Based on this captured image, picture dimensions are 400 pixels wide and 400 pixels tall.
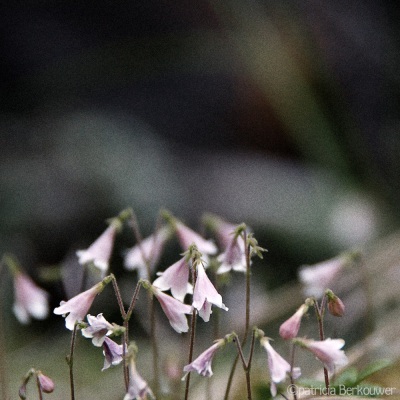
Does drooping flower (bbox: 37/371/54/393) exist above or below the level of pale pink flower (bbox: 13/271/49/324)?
below

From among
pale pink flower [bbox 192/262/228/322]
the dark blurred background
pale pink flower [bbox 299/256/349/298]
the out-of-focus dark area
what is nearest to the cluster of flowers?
pale pink flower [bbox 192/262/228/322]

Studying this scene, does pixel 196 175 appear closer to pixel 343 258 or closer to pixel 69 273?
pixel 69 273

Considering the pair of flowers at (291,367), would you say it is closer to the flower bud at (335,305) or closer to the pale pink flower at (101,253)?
the flower bud at (335,305)

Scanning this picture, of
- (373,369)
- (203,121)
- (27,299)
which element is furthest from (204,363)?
(203,121)

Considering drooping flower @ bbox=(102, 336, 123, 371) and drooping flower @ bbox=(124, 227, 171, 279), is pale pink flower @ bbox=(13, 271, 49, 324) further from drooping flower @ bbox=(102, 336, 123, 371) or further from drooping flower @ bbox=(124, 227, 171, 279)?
drooping flower @ bbox=(102, 336, 123, 371)

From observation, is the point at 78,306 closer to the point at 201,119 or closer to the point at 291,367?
the point at 291,367

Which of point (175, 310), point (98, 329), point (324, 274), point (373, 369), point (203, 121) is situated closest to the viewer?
point (98, 329)

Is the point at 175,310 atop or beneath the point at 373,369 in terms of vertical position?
atop
